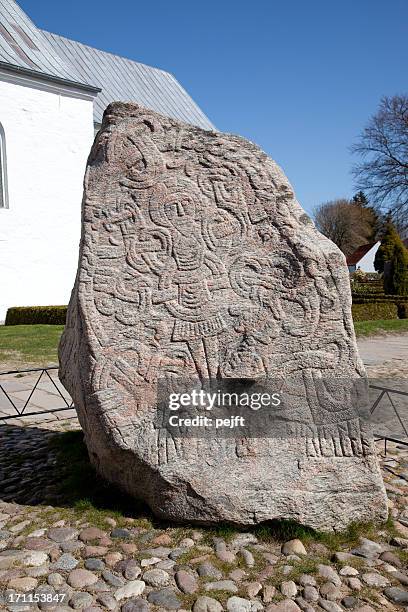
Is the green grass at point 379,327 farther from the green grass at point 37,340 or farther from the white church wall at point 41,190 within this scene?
the white church wall at point 41,190

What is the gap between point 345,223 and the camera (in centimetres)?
5047

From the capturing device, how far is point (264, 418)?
10.2ft

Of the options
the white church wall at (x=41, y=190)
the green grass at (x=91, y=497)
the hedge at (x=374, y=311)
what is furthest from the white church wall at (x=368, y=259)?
the green grass at (x=91, y=497)

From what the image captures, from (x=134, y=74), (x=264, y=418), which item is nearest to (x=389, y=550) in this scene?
(x=264, y=418)

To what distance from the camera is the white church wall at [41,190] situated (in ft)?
52.5

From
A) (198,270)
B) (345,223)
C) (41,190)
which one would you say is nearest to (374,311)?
(41,190)

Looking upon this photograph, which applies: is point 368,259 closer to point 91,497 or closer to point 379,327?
point 379,327

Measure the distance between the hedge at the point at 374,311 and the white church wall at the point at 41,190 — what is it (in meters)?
8.68

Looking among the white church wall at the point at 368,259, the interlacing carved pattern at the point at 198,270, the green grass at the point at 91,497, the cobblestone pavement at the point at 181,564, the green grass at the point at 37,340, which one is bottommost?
the cobblestone pavement at the point at 181,564

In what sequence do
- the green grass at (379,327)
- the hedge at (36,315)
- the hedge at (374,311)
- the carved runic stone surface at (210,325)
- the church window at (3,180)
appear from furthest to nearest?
the church window at (3,180) < the hedge at (374,311) < the hedge at (36,315) < the green grass at (379,327) < the carved runic stone surface at (210,325)

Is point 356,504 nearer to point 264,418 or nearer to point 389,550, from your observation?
point 389,550

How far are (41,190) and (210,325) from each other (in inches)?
581

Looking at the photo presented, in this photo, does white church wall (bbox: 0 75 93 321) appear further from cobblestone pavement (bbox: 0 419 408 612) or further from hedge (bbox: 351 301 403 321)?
cobblestone pavement (bbox: 0 419 408 612)

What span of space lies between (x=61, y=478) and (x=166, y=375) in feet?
4.09
